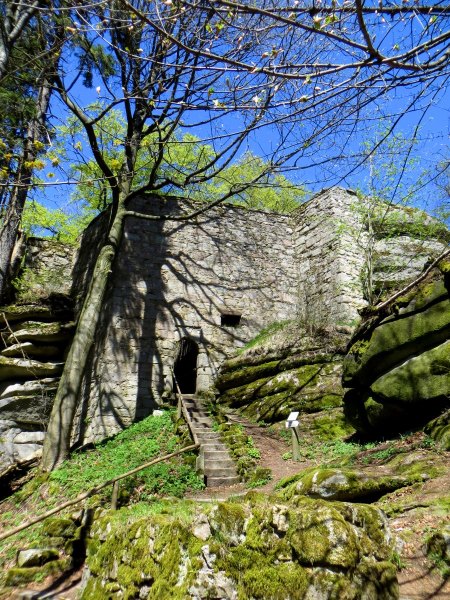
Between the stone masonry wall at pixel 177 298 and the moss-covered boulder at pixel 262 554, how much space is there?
722 cm

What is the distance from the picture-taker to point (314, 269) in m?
12.9

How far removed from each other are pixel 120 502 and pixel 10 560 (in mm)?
1491

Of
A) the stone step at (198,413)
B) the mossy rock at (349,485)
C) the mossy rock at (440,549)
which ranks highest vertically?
the stone step at (198,413)

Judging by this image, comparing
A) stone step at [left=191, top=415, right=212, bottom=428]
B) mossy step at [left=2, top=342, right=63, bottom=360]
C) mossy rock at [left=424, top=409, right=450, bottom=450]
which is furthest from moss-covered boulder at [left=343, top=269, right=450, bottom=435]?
mossy step at [left=2, top=342, right=63, bottom=360]

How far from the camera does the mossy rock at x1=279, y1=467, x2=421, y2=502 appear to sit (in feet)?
15.0

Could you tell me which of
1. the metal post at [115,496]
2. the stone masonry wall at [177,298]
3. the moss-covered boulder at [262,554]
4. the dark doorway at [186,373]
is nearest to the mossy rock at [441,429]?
the moss-covered boulder at [262,554]

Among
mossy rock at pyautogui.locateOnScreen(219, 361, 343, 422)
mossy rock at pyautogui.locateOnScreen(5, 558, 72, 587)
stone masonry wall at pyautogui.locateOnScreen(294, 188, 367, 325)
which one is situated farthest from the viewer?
stone masonry wall at pyautogui.locateOnScreen(294, 188, 367, 325)

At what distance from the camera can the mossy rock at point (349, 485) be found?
4582 mm

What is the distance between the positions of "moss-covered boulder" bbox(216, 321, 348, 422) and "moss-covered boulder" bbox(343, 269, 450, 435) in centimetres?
227

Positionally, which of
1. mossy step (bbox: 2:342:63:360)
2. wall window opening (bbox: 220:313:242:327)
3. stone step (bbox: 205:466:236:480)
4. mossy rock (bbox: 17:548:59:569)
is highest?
wall window opening (bbox: 220:313:242:327)

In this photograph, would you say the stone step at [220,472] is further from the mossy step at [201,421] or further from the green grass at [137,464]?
the mossy step at [201,421]

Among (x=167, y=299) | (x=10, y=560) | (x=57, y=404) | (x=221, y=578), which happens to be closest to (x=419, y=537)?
(x=221, y=578)

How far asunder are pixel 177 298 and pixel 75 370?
3.93 metres

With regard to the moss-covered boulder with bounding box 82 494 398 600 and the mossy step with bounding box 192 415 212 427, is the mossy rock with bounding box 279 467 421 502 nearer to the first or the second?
the moss-covered boulder with bounding box 82 494 398 600
